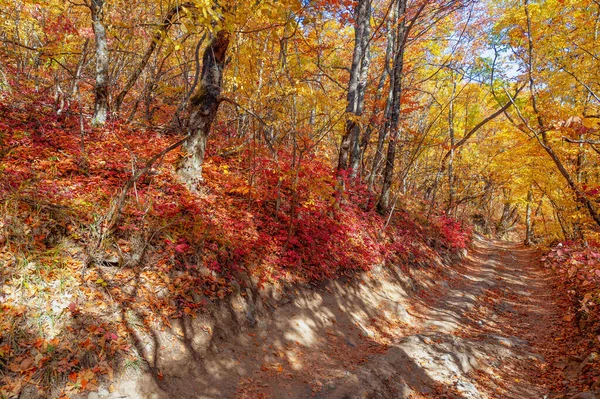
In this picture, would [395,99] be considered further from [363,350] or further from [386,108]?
[363,350]

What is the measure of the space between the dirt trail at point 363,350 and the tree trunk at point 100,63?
6.06 metres

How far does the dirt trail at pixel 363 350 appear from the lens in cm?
430

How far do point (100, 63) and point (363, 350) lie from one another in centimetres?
883

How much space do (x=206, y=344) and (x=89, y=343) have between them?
5.23 feet

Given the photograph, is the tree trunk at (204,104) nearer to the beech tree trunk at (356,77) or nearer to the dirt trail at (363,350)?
the dirt trail at (363,350)

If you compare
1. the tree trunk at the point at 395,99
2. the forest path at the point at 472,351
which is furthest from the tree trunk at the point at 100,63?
the tree trunk at the point at 395,99

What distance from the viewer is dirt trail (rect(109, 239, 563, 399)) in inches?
169

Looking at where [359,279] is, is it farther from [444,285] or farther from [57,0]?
[57,0]

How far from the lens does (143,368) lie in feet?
12.5

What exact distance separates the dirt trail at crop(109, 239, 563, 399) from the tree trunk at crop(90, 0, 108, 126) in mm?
6057

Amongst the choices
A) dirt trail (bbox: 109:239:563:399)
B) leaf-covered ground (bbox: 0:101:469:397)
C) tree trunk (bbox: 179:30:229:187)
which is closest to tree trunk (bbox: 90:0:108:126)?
leaf-covered ground (bbox: 0:101:469:397)

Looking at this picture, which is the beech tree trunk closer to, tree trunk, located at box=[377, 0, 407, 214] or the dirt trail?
tree trunk, located at box=[377, 0, 407, 214]

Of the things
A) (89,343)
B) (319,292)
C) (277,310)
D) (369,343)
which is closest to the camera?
(89,343)

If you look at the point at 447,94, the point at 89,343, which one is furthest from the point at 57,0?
the point at 447,94
